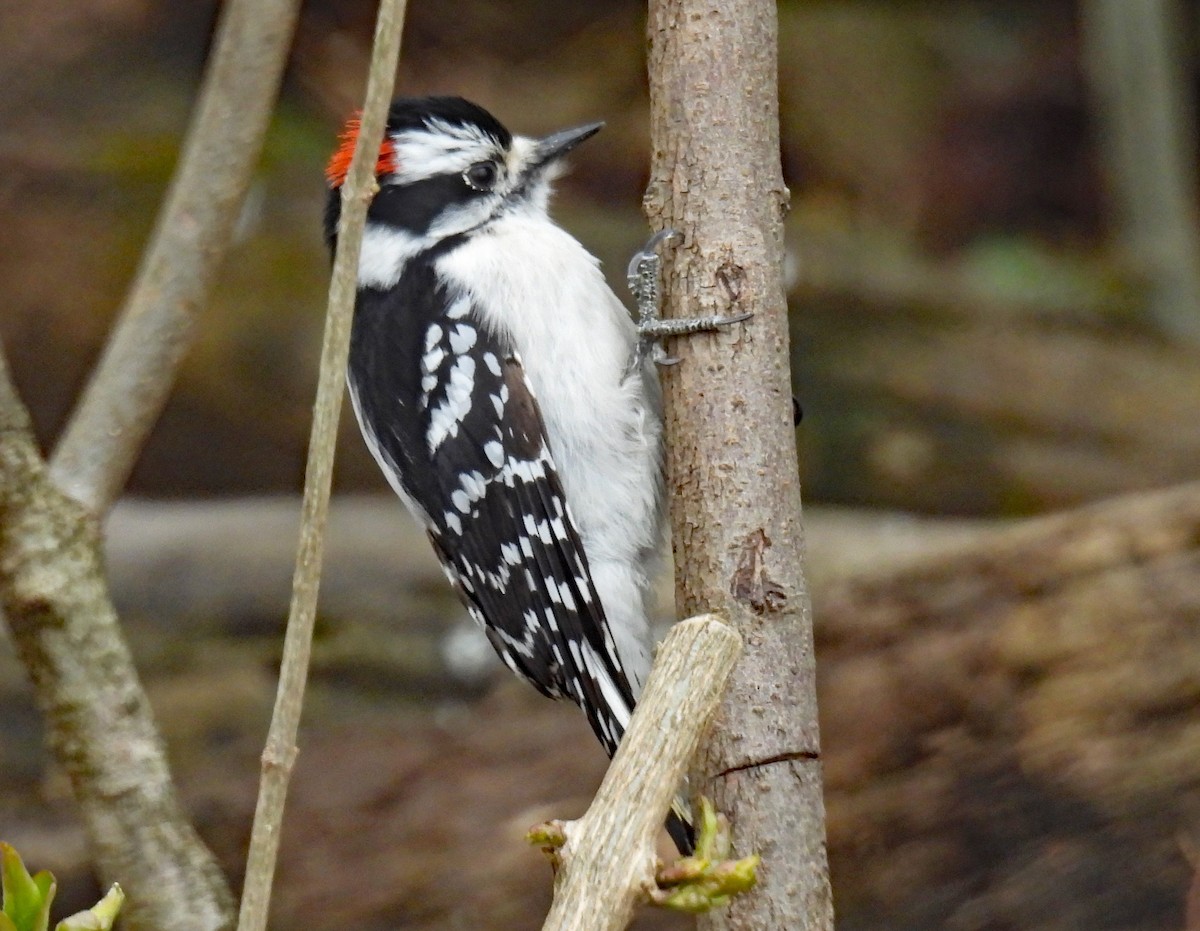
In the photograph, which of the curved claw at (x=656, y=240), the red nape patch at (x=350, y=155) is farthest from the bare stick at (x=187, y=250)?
the curved claw at (x=656, y=240)

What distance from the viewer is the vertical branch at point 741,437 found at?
2.15 m

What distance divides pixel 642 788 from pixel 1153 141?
19.4 feet

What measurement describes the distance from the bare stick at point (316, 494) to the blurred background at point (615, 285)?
214cm

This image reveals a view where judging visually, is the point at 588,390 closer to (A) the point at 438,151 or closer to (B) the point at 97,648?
(A) the point at 438,151

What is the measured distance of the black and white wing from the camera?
9.24 feet

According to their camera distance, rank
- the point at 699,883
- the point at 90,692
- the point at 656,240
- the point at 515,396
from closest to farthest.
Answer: the point at 699,883, the point at 90,692, the point at 656,240, the point at 515,396

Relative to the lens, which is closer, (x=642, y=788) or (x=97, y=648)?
(x=642, y=788)

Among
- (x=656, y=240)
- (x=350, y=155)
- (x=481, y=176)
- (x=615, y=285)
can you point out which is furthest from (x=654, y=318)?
(x=615, y=285)

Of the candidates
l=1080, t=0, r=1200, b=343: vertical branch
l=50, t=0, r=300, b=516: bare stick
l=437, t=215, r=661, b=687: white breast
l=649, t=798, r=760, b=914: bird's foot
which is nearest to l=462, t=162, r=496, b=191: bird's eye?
l=437, t=215, r=661, b=687: white breast

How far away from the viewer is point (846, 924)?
126 inches

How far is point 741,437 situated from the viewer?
226cm

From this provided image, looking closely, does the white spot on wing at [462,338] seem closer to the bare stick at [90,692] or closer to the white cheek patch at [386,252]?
the white cheek patch at [386,252]

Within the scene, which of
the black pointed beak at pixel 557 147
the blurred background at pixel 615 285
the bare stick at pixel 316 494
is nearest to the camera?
the bare stick at pixel 316 494

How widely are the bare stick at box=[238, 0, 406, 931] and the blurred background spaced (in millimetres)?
2136
